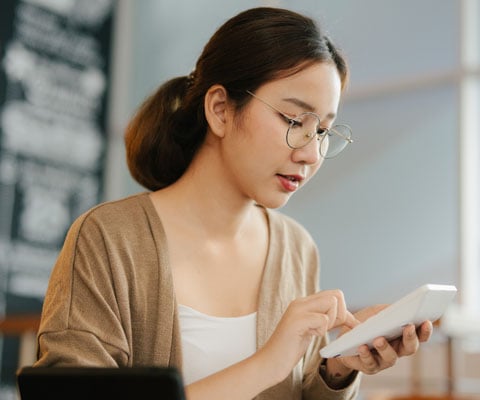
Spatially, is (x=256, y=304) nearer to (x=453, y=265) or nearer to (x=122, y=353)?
(x=122, y=353)

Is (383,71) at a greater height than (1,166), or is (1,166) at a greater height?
(383,71)

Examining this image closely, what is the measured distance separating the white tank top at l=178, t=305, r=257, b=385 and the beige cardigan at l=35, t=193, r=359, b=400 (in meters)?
0.04

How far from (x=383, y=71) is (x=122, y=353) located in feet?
13.6

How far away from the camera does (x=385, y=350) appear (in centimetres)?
139

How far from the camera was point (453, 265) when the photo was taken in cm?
476

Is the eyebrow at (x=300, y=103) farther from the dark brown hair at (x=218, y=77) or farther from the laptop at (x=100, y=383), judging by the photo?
the laptop at (x=100, y=383)

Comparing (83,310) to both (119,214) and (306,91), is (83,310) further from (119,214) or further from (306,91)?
(306,91)

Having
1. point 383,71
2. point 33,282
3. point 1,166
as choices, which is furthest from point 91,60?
point 383,71

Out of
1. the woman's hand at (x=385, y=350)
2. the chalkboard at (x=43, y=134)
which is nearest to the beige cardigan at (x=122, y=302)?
the woman's hand at (x=385, y=350)

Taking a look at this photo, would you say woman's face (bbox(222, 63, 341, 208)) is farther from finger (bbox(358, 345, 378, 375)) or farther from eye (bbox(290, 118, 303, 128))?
finger (bbox(358, 345, 378, 375))

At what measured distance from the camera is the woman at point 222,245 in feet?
4.46

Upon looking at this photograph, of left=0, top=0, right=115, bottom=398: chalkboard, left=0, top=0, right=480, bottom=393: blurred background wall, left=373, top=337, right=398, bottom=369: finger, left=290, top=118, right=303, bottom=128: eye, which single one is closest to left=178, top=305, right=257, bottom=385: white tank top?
left=373, top=337, right=398, bottom=369: finger

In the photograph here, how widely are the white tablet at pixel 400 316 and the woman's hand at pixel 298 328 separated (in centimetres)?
4

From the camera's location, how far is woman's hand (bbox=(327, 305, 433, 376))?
1369mm
